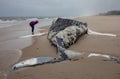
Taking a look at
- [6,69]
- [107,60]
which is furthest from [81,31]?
[6,69]

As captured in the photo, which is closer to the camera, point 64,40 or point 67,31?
point 64,40

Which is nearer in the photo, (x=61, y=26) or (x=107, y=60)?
(x=107, y=60)

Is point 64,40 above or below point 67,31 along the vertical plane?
below

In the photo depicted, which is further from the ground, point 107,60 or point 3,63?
point 107,60

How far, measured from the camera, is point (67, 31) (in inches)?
342

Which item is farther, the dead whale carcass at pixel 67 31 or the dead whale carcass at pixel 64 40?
the dead whale carcass at pixel 67 31

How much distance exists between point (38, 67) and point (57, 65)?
0.53 metres

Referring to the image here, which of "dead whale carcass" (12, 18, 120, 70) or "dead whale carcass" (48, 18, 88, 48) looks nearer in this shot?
"dead whale carcass" (12, 18, 120, 70)

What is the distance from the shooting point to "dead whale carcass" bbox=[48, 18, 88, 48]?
26.5 feet

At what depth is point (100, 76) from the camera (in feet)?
14.3

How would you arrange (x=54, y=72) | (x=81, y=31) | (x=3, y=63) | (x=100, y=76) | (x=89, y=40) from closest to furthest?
(x=100, y=76)
(x=54, y=72)
(x=3, y=63)
(x=89, y=40)
(x=81, y=31)

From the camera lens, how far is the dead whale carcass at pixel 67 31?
8066mm

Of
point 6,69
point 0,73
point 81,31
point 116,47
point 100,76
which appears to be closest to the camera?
point 100,76

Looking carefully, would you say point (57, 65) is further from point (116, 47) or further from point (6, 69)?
point (116, 47)
